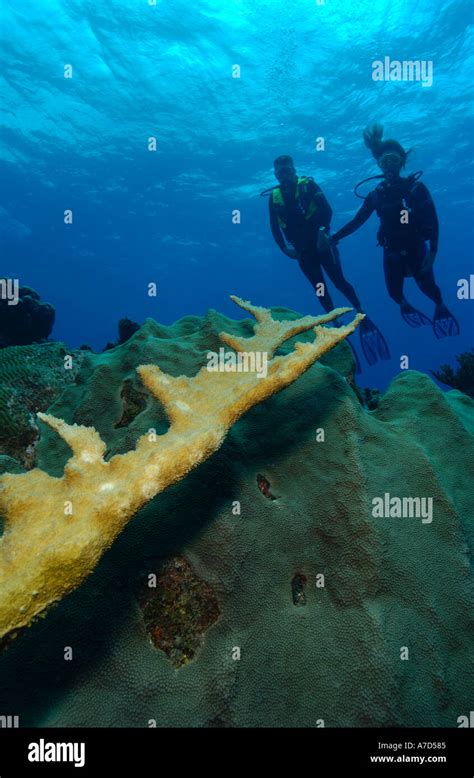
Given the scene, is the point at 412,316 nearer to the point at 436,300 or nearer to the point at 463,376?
the point at 436,300

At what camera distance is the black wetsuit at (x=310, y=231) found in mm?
11828

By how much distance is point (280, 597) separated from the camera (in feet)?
8.68

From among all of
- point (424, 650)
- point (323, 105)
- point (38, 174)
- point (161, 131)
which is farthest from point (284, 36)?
point (424, 650)

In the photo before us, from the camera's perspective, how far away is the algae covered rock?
2.29m

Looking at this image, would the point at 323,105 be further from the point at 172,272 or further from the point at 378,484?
the point at 172,272

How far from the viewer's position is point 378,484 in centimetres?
317

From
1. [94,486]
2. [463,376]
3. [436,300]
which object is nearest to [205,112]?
[436,300]

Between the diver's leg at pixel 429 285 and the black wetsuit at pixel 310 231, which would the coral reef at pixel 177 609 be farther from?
the diver's leg at pixel 429 285

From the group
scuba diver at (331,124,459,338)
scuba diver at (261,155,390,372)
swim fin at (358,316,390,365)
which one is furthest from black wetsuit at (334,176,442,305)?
swim fin at (358,316,390,365)

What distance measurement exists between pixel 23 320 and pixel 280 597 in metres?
8.47

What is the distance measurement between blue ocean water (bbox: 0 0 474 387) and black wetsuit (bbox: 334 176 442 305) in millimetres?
15122

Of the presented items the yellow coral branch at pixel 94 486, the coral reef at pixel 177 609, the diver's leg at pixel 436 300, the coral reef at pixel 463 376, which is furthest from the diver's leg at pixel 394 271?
the coral reef at pixel 177 609

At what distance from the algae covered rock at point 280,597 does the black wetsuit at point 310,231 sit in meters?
8.95
